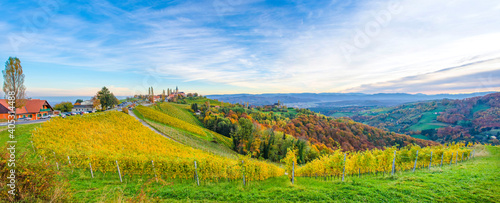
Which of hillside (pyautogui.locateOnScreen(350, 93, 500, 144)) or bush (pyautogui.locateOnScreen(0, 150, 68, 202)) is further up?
bush (pyautogui.locateOnScreen(0, 150, 68, 202))

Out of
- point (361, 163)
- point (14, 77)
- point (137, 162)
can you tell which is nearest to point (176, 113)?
point (14, 77)

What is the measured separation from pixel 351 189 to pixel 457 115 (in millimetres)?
187498

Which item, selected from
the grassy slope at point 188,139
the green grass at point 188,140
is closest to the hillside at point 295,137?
the grassy slope at point 188,139

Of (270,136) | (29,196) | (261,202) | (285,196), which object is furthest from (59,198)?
(270,136)

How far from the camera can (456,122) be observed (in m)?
118

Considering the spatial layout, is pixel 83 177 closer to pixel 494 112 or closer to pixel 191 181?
pixel 191 181

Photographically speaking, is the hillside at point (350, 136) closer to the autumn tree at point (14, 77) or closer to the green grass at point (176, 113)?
the green grass at point (176, 113)

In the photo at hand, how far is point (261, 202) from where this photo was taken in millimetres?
7340

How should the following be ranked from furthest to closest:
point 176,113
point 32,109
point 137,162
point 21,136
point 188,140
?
point 176,113 < point 32,109 < point 188,140 < point 21,136 < point 137,162

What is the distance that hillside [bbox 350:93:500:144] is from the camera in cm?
9211

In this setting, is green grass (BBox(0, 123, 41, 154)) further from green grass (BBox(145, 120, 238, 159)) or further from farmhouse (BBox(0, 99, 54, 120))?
farmhouse (BBox(0, 99, 54, 120))

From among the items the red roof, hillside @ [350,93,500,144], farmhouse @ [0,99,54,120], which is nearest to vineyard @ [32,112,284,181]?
farmhouse @ [0,99,54,120]

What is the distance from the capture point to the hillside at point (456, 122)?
9211 cm

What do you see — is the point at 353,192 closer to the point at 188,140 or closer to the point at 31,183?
the point at 31,183
